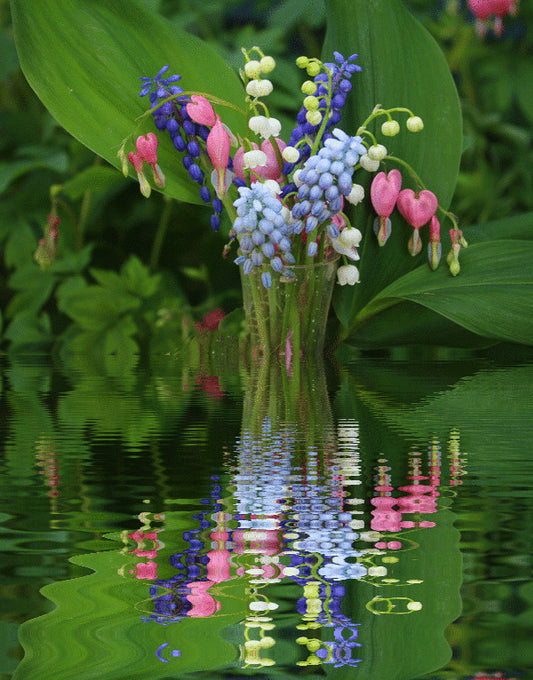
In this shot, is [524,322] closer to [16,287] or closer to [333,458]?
[333,458]

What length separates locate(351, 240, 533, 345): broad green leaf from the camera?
1.25m

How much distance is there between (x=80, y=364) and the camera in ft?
4.14

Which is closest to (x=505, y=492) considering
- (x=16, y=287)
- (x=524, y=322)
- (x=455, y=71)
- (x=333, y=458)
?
(x=333, y=458)

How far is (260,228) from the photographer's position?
1086mm

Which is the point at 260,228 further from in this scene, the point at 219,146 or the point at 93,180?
the point at 93,180

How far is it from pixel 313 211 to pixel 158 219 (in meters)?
0.94

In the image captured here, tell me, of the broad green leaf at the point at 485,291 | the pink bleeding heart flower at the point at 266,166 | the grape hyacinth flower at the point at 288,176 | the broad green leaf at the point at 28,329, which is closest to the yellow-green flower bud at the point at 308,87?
the grape hyacinth flower at the point at 288,176

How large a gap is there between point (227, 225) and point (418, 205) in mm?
368

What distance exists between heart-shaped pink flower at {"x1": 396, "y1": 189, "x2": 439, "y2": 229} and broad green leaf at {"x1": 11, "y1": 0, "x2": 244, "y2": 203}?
28 centimetres

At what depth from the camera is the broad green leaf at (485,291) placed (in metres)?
1.25

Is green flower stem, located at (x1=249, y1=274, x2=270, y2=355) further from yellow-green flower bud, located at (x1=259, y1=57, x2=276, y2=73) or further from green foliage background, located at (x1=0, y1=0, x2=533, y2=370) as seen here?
yellow-green flower bud, located at (x1=259, y1=57, x2=276, y2=73)

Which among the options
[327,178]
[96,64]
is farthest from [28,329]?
[327,178]

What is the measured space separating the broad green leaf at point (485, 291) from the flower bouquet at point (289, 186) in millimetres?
32

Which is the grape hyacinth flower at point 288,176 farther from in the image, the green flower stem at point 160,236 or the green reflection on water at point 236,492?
the green flower stem at point 160,236
